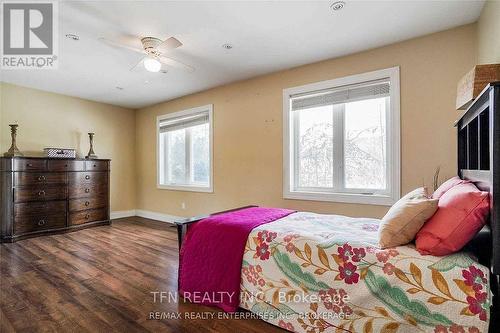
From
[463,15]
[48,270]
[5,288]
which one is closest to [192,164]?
[48,270]

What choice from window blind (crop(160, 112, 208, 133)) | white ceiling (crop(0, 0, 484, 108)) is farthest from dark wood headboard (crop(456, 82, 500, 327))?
window blind (crop(160, 112, 208, 133))

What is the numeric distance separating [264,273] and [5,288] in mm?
2402

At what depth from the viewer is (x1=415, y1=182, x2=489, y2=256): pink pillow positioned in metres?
1.21

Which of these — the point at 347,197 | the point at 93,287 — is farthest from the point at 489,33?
the point at 93,287

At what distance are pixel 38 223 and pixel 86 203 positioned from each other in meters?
0.73

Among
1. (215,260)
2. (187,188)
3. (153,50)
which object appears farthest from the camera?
(187,188)

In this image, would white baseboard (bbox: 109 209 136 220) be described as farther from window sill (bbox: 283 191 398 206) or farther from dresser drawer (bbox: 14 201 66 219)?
window sill (bbox: 283 191 398 206)

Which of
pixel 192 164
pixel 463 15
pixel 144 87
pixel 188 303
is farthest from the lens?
pixel 192 164

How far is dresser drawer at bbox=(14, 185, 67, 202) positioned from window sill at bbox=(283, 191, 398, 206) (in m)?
3.74

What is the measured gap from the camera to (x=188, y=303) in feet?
6.75

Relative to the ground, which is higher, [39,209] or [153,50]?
[153,50]

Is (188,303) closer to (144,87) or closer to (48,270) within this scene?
(48,270)

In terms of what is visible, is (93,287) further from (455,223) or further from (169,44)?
(455,223)

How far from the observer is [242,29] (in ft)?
8.18
